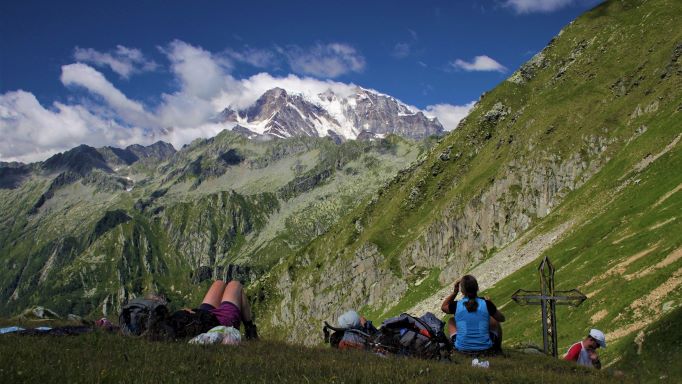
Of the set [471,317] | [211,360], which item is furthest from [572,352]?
[211,360]

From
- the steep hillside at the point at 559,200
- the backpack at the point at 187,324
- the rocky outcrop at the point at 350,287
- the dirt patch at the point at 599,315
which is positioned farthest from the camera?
the rocky outcrop at the point at 350,287

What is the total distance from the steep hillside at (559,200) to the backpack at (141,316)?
2252 centimetres

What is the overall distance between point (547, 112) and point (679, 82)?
34.1 metres

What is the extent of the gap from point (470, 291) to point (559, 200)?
92070 mm

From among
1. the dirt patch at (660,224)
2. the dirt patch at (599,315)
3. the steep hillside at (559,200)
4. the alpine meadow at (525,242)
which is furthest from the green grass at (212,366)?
the dirt patch at (660,224)

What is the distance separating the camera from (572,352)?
17.0 metres

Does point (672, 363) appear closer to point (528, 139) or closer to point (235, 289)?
point (235, 289)

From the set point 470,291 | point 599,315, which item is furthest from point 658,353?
point 470,291

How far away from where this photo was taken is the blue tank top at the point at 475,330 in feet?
48.4

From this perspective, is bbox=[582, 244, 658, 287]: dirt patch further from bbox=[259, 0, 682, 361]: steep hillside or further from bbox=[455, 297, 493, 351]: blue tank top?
bbox=[455, 297, 493, 351]: blue tank top

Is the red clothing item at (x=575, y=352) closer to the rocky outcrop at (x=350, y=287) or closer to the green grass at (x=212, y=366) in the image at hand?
the green grass at (x=212, y=366)

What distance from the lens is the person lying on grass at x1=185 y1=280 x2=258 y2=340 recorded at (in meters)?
14.8

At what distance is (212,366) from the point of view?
30.5ft

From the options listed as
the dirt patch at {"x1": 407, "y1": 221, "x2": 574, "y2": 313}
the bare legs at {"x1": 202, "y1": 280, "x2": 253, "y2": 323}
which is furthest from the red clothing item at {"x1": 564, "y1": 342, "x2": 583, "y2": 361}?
the dirt patch at {"x1": 407, "y1": 221, "x2": 574, "y2": 313}
